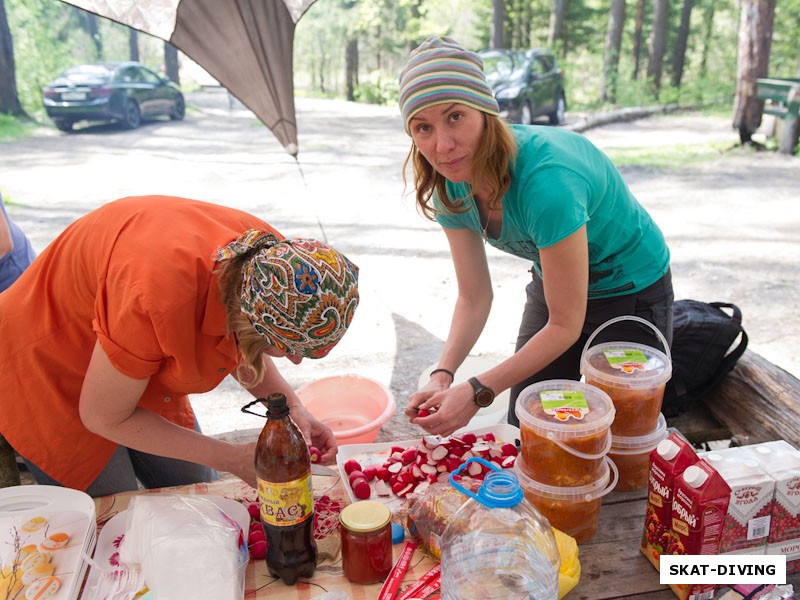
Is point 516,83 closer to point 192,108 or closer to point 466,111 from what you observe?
point 192,108

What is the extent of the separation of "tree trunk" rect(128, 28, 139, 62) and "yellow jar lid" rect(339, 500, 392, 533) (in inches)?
550

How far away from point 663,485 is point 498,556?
1.18 feet

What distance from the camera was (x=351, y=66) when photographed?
18609mm

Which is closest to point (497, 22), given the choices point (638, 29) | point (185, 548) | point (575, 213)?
point (638, 29)

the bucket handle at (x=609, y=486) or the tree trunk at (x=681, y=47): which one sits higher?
the tree trunk at (x=681, y=47)

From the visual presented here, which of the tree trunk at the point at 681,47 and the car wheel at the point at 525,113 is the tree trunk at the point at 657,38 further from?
the car wheel at the point at 525,113

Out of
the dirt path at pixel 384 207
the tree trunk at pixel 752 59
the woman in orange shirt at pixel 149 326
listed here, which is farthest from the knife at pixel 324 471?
the tree trunk at pixel 752 59

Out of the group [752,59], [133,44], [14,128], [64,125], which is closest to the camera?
[752,59]

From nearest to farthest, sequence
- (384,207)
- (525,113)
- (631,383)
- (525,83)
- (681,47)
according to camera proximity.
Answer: (631,383), (384,207), (525,83), (525,113), (681,47)

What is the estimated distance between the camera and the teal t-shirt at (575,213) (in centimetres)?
167

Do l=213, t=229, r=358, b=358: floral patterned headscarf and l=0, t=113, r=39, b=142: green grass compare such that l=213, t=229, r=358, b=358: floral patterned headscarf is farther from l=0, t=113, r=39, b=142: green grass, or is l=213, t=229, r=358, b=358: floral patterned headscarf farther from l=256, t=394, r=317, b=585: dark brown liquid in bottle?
l=0, t=113, r=39, b=142: green grass

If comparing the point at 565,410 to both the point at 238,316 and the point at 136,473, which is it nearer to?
the point at 238,316

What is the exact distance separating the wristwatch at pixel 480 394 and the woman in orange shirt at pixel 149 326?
42 centimetres

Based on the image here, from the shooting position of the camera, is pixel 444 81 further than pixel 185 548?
Yes
